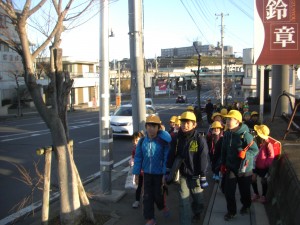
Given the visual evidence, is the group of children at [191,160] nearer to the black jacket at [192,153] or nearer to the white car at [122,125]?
the black jacket at [192,153]

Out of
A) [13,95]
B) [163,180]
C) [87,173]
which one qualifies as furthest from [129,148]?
[13,95]

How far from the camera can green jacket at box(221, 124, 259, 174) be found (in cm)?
512

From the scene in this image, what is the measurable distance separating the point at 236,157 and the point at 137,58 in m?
3.58

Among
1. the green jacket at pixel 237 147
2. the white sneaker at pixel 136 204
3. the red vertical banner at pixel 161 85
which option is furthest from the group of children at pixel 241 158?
the red vertical banner at pixel 161 85

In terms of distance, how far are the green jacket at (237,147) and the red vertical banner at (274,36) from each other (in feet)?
8.76

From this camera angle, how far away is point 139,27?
26.0ft

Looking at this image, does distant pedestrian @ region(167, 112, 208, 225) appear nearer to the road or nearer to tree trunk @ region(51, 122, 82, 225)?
tree trunk @ region(51, 122, 82, 225)

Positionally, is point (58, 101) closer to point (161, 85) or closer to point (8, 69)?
point (8, 69)

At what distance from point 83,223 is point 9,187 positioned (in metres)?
3.75

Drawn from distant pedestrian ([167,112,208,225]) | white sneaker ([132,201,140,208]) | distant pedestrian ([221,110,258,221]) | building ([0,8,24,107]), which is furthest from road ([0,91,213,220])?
building ([0,8,24,107])

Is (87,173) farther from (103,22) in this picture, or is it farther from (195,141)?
(195,141)

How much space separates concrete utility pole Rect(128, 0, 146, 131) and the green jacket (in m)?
2.86

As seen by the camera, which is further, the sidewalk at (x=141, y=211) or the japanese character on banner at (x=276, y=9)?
the japanese character on banner at (x=276, y=9)

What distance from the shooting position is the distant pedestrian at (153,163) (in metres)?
5.24
